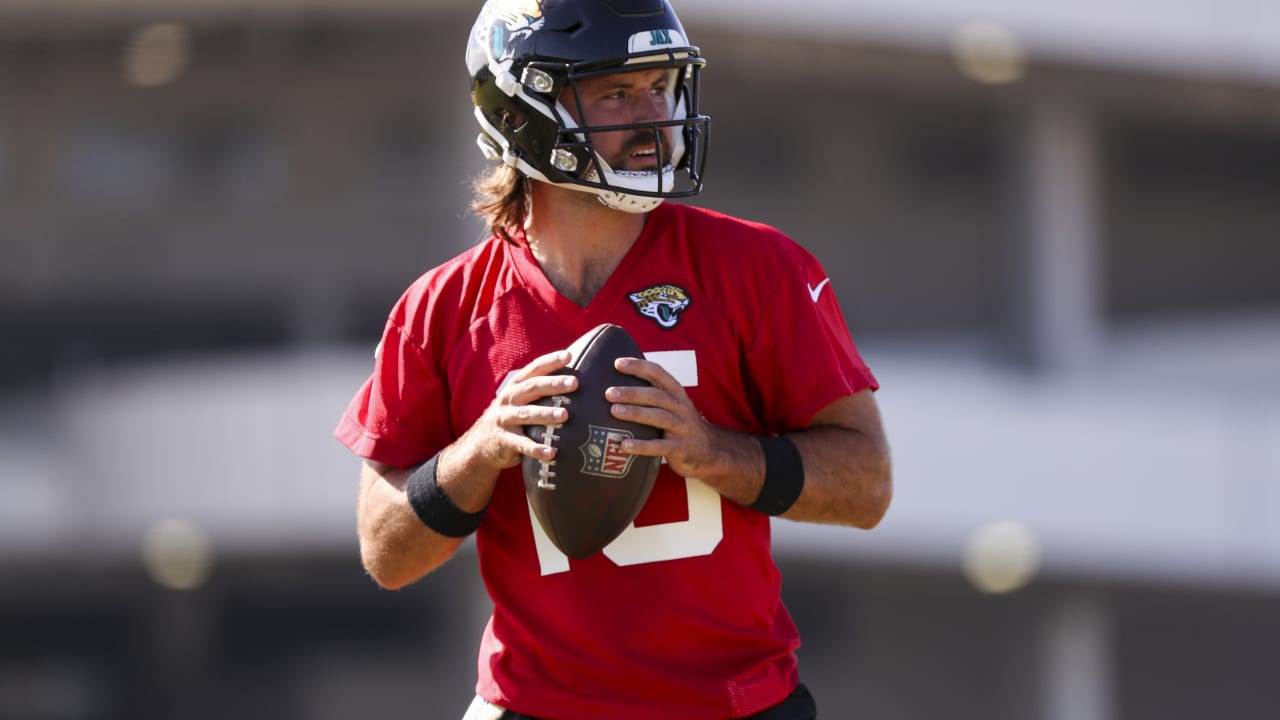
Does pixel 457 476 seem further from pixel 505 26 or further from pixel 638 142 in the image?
pixel 505 26

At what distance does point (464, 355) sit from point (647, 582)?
556 mm

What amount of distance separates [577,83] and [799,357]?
669 mm

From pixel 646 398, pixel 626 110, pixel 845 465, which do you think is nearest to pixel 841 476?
pixel 845 465

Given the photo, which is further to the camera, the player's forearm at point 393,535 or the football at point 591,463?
the player's forearm at point 393,535

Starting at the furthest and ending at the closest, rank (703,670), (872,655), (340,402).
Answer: (872,655) < (340,402) < (703,670)

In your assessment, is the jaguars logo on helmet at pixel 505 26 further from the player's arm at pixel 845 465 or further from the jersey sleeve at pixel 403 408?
the player's arm at pixel 845 465

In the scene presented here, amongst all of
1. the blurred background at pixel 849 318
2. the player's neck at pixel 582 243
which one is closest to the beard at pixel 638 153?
the player's neck at pixel 582 243

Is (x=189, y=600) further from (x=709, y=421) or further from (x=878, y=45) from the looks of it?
(x=709, y=421)

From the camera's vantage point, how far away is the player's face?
9.64 feet

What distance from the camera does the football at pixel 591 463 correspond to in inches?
104

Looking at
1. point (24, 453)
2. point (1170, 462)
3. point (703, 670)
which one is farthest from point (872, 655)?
point (703, 670)

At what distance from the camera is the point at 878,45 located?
1114 centimetres

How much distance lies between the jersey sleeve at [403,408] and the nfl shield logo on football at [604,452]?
49 cm

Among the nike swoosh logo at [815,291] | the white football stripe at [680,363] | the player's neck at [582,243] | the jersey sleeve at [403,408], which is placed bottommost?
the jersey sleeve at [403,408]
